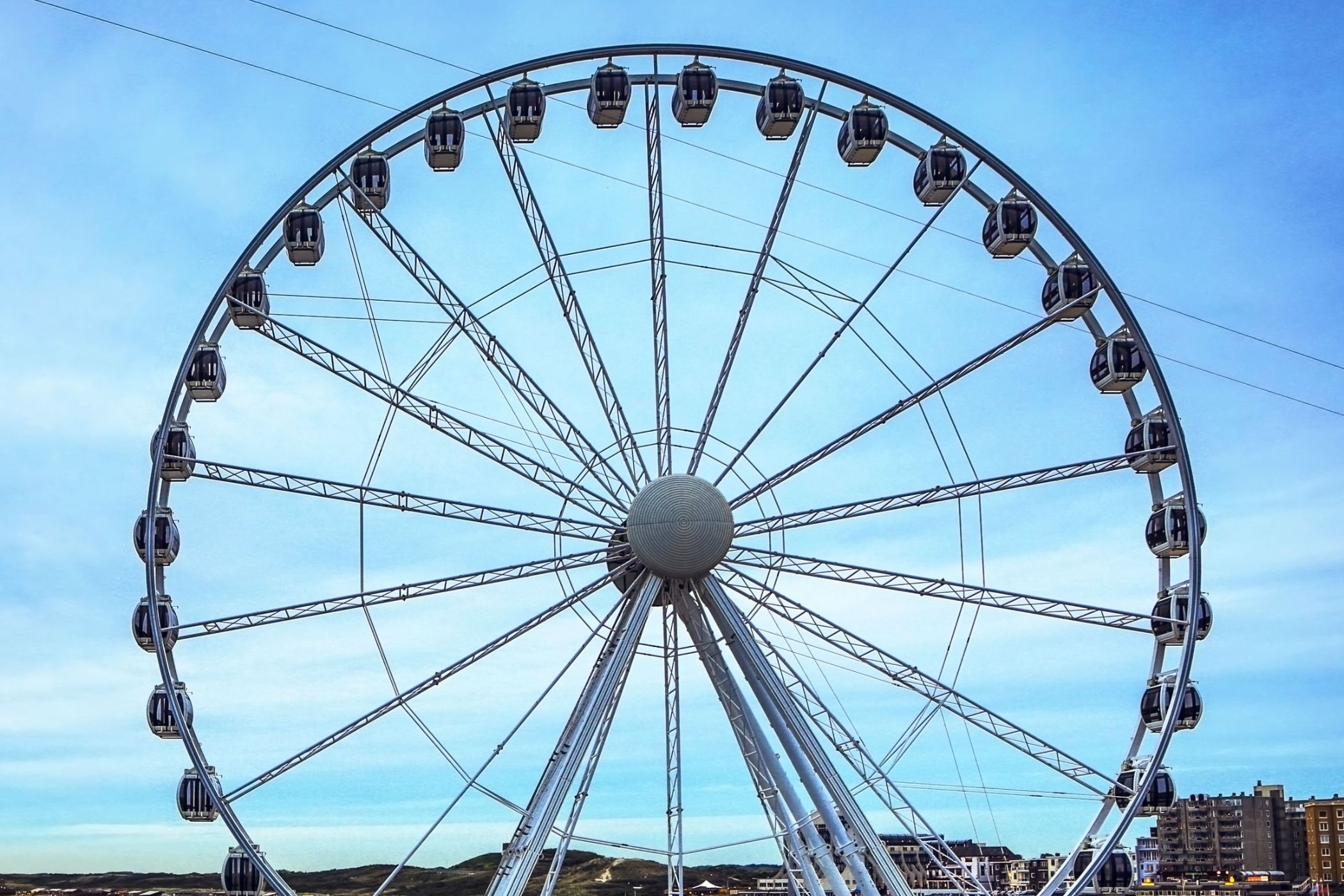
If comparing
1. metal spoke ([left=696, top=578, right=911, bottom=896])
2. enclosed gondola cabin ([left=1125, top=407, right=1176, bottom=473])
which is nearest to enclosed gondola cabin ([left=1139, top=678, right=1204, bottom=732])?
enclosed gondola cabin ([left=1125, top=407, right=1176, bottom=473])

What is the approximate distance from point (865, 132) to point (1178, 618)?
11429 millimetres

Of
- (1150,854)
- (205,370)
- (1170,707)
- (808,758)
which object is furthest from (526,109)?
(1150,854)

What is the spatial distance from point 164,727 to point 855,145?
17.3 m

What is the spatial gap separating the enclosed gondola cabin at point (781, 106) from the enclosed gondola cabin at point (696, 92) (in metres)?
1.10

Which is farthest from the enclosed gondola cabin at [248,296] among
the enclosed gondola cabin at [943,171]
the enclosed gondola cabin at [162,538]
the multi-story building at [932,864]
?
the multi-story building at [932,864]

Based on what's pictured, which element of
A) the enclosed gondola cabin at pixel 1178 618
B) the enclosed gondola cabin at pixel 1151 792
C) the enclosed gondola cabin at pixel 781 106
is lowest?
the enclosed gondola cabin at pixel 1151 792

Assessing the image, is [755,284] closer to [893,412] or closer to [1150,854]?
[893,412]

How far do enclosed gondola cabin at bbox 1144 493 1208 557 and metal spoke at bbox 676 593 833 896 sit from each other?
9.45 metres

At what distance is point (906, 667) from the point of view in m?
33.7

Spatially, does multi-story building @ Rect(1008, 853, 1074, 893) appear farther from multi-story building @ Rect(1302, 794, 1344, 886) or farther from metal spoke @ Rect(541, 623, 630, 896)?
metal spoke @ Rect(541, 623, 630, 896)

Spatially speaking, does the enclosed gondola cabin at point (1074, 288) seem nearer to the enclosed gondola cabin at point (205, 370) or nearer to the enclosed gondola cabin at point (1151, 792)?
the enclosed gondola cabin at point (1151, 792)

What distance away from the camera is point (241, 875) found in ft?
107

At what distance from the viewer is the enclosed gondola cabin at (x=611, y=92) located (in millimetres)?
35469

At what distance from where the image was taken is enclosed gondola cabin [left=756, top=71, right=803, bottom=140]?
3575 centimetres
